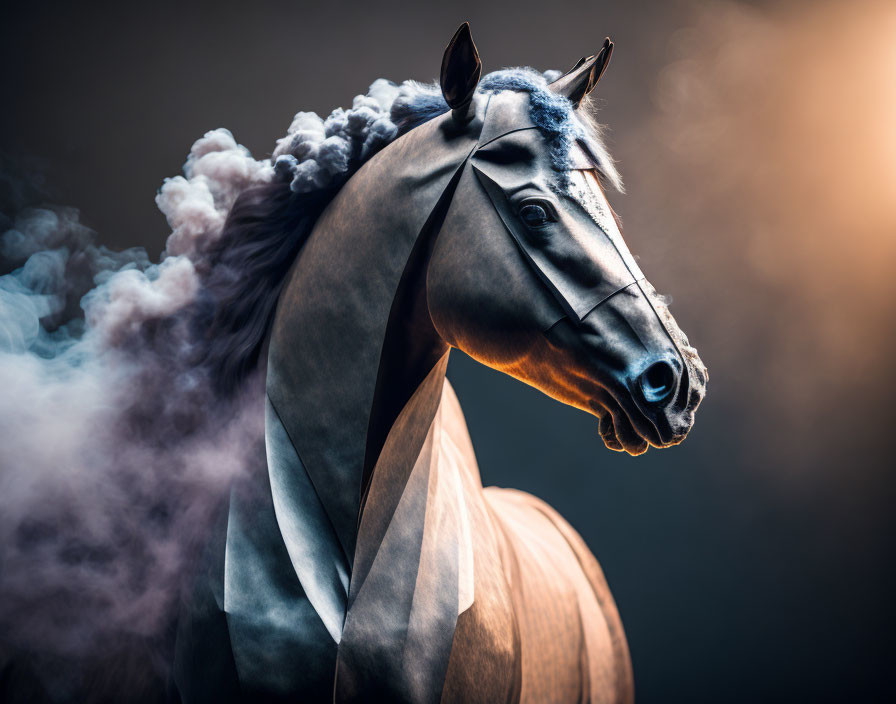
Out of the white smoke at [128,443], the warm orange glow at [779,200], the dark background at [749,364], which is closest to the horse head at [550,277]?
the white smoke at [128,443]

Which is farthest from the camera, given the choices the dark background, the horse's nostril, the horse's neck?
the dark background

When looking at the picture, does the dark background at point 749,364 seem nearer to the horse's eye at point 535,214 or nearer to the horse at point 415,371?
the horse at point 415,371

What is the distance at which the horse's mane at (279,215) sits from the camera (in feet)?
2.70

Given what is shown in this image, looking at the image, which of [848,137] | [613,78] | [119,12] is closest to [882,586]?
[848,137]

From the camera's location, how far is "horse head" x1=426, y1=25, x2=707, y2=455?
2.13ft

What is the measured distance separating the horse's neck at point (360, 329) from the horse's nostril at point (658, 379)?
27 cm

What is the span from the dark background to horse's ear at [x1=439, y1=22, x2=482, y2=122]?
4.30 ft

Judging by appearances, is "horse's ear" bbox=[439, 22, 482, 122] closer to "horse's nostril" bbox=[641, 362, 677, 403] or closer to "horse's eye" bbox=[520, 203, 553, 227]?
"horse's eye" bbox=[520, 203, 553, 227]

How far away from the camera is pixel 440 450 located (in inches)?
37.4

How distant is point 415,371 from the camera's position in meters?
0.80

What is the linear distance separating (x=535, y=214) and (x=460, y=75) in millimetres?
184

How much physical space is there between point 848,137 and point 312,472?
6.92 feet

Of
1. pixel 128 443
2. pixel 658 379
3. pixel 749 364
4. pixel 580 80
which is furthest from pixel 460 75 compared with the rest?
pixel 749 364

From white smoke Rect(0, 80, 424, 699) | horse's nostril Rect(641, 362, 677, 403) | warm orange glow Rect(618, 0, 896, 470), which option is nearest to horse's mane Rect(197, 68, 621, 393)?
white smoke Rect(0, 80, 424, 699)
